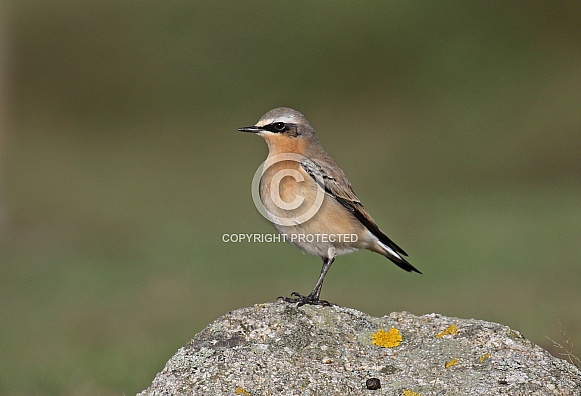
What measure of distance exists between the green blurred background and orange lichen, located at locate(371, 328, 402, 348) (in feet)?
12.8

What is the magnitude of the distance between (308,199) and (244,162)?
2776cm

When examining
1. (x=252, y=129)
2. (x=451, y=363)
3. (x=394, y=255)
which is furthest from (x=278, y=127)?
(x=451, y=363)

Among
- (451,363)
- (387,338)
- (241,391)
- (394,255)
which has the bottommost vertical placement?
(241,391)

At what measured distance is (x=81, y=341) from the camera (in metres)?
13.9

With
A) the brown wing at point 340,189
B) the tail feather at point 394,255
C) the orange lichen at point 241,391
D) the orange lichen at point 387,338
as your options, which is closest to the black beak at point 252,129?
the brown wing at point 340,189

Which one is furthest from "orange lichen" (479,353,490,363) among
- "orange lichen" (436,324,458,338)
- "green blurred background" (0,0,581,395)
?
"green blurred background" (0,0,581,395)

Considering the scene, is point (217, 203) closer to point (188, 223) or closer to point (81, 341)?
point (188, 223)

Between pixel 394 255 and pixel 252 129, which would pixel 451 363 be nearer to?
pixel 394 255

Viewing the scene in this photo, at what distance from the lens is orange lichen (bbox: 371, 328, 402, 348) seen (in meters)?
6.20

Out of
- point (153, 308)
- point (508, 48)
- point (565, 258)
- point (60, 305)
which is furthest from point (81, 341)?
point (508, 48)

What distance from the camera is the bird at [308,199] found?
766cm

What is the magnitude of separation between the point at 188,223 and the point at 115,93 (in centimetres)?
1622

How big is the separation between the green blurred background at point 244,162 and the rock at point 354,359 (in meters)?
3.52

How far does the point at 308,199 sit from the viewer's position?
7742 millimetres
